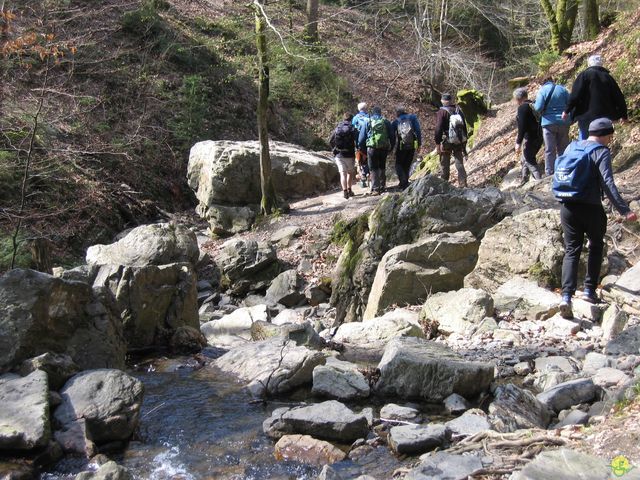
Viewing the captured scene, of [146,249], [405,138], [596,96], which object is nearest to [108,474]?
[146,249]

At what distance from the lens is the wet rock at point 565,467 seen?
338cm

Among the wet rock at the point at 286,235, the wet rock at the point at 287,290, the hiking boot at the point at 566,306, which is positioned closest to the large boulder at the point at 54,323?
the hiking boot at the point at 566,306

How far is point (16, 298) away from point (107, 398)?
156 centimetres

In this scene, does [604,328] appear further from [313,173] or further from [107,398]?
[313,173]

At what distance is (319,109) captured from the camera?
24.5 meters

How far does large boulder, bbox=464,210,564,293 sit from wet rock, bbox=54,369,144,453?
5.27m

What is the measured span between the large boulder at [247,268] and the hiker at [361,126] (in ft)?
12.2

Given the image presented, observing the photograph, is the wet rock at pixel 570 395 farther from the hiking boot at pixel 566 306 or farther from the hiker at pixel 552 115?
the hiker at pixel 552 115

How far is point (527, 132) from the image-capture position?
39.7 ft

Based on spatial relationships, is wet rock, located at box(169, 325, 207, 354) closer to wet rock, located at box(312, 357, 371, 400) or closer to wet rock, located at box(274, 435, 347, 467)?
wet rock, located at box(312, 357, 371, 400)

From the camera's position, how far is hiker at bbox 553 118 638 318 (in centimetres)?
645

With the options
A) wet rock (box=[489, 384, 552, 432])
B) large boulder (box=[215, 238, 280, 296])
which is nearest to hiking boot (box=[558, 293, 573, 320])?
wet rock (box=[489, 384, 552, 432])

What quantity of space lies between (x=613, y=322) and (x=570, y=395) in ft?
5.80

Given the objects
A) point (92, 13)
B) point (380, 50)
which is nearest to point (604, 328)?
point (92, 13)
